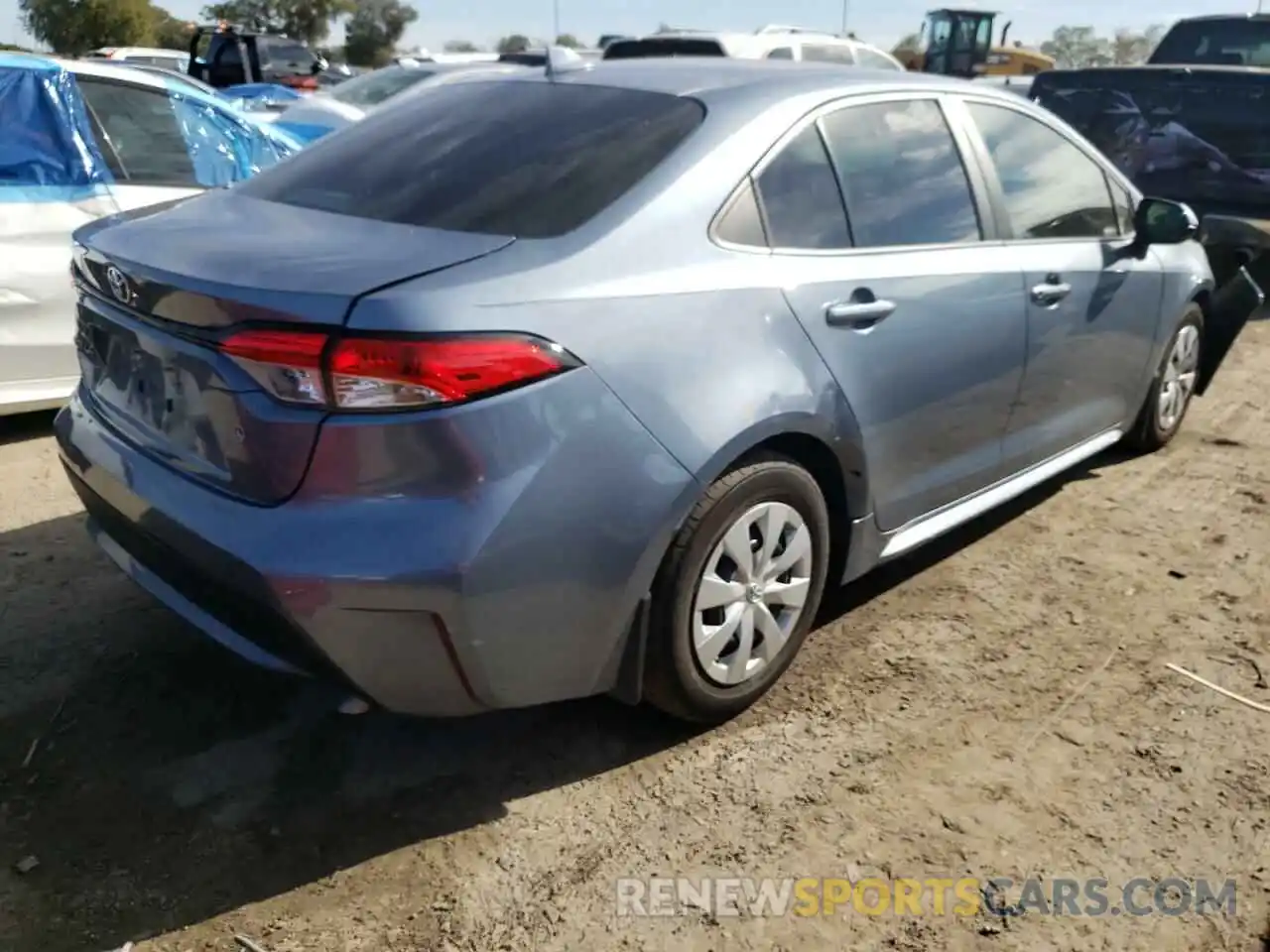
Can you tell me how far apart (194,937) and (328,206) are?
1.65 m

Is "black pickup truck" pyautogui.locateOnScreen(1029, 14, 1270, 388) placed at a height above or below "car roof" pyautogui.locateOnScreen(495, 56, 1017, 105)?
below

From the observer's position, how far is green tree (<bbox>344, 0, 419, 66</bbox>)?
64.9 metres

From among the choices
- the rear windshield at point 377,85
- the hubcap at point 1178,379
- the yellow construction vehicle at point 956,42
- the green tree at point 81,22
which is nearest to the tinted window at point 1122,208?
the hubcap at point 1178,379

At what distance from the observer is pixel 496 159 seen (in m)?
2.80

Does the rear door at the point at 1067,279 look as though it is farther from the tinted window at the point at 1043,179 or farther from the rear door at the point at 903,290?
the rear door at the point at 903,290

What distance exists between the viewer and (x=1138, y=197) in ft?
14.6

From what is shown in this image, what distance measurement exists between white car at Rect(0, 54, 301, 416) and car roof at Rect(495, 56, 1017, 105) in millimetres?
2392

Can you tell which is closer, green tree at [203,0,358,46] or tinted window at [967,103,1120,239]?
tinted window at [967,103,1120,239]

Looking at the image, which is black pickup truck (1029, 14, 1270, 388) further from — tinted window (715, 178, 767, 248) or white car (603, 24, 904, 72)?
tinted window (715, 178, 767, 248)

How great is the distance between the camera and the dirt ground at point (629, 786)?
2.35 m

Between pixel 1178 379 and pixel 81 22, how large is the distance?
2083 inches

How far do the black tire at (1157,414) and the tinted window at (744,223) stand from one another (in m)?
2.60

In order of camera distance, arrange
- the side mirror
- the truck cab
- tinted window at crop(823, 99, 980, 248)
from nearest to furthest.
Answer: tinted window at crop(823, 99, 980, 248), the side mirror, the truck cab

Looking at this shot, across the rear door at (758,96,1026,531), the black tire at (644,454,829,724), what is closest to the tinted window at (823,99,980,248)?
the rear door at (758,96,1026,531)
